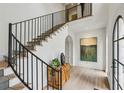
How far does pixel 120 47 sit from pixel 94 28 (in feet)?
15.3

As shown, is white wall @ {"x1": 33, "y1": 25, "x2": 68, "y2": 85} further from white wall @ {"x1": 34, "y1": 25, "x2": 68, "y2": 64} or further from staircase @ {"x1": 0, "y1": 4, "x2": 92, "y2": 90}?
staircase @ {"x1": 0, "y1": 4, "x2": 92, "y2": 90}

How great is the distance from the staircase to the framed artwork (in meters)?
2.06

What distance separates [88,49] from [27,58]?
5.76 meters

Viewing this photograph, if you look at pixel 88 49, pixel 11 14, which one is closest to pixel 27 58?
pixel 11 14

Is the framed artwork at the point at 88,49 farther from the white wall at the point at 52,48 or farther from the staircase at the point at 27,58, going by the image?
the white wall at the point at 52,48

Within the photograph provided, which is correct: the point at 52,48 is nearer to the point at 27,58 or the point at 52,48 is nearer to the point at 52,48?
the point at 52,48

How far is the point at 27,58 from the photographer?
3051 millimetres

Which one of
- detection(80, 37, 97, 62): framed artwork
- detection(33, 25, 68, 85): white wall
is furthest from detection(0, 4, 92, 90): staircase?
detection(80, 37, 97, 62): framed artwork

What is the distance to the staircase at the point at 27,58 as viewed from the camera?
2787 mm

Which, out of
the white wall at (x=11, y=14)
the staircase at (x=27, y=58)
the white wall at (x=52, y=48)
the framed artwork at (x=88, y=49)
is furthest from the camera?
the framed artwork at (x=88, y=49)

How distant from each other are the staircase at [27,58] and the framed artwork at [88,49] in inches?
80.9

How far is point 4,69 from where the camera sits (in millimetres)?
2713

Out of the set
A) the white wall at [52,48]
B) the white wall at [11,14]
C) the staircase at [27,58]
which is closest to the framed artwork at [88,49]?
the staircase at [27,58]

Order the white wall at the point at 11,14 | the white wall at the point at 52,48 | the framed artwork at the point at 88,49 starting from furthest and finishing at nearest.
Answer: the framed artwork at the point at 88,49, the white wall at the point at 52,48, the white wall at the point at 11,14
